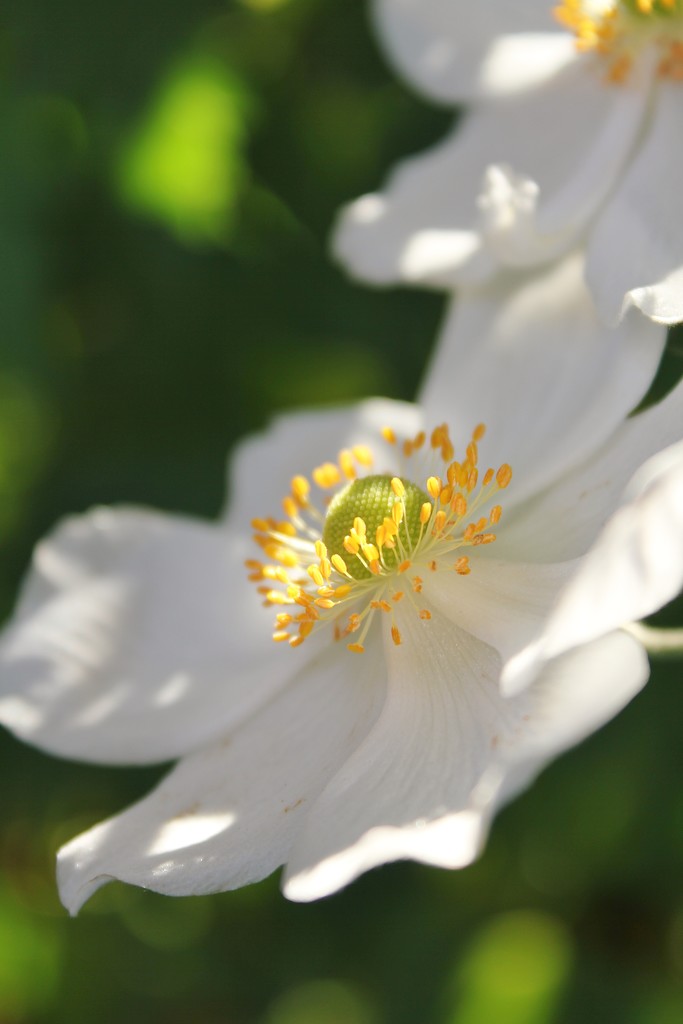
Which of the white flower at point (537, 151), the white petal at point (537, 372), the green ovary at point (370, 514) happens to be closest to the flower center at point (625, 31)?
the white flower at point (537, 151)

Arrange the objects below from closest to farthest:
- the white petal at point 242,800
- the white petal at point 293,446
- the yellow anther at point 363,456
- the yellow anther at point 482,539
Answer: the white petal at point 242,800 → the yellow anther at point 482,539 → the yellow anther at point 363,456 → the white petal at point 293,446

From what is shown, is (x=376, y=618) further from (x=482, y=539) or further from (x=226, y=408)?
(x=226, y=408)

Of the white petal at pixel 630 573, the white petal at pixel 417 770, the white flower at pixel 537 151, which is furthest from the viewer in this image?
the white flower at pixel 537 151

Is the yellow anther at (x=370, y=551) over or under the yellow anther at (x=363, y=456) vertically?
under

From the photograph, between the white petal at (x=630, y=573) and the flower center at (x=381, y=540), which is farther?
the flower center at (x=381, y=540)

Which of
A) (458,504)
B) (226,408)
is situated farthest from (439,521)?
(226,408)

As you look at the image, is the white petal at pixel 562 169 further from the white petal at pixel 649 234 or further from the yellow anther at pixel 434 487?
the yellow anther at pixel 434 487

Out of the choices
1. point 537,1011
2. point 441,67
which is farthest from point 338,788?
point 441,67

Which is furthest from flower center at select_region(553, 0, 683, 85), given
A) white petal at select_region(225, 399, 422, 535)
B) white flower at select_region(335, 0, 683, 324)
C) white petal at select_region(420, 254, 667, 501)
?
white petal at select_region(225, 399, 422, 535)
